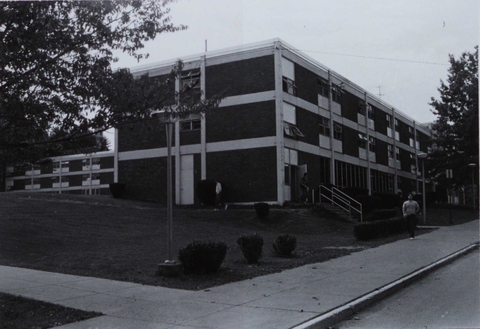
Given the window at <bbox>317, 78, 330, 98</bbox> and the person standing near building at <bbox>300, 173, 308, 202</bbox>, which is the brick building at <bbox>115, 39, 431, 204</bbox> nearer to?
the window at <bbox>317, 78, 330, 98</bbox>

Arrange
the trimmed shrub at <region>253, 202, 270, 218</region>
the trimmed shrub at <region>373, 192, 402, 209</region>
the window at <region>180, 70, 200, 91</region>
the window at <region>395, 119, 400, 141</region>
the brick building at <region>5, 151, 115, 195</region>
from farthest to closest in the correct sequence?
the brick building at <region>5, 151, 115, 195</region> → the window at <region>395, 119, 400, 141</region> → the trimmed shrub at <region>373, 192, 402, 209</region> → the trimmed shrub at <region>253, 202, 270, 218</region> → the window at <region>180, 70, 200, 91</region>

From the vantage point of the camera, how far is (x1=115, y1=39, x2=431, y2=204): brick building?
28453mm

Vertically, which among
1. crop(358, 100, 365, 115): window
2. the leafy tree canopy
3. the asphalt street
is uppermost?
crop(358, 100, 365, 115): window

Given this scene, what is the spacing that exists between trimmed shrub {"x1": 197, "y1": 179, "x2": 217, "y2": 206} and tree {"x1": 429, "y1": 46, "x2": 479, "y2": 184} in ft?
79.2

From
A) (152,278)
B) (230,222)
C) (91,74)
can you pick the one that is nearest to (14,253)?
(152,278)

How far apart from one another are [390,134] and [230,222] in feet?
93.4

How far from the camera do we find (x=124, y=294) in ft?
28.3

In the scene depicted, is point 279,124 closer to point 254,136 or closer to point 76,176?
point 254,136

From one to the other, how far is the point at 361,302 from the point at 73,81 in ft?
19.8

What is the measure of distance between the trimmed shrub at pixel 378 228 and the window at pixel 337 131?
1349 cm

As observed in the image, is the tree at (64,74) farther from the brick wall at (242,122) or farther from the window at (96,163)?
the window at (96,163)

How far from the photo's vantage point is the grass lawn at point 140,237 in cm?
1119

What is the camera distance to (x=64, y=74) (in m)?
8.41

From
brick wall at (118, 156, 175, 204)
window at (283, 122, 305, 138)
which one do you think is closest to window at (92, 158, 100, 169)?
brick wall at (118, 156, 175, 204)
